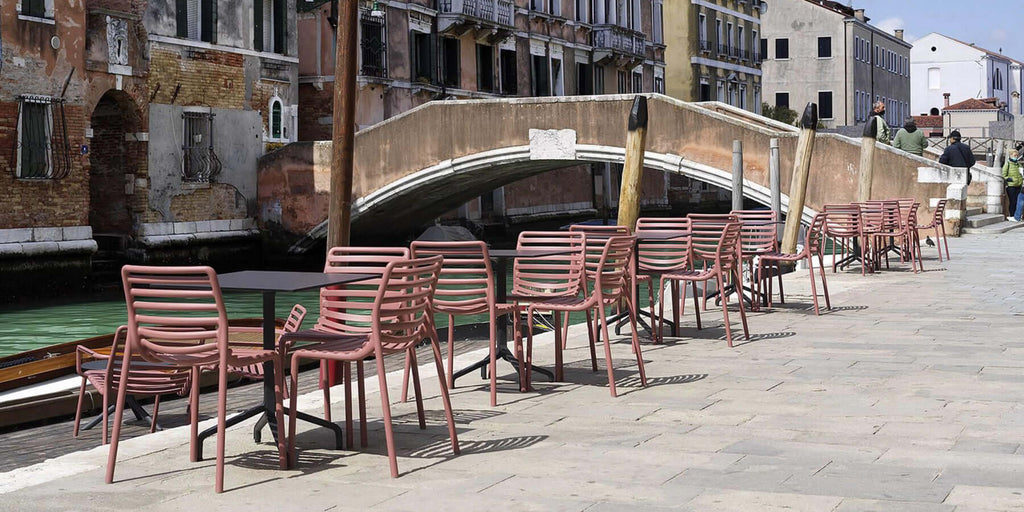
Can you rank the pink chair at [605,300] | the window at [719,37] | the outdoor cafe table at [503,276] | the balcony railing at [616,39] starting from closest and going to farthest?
the pink chair at [605,300]
the outdoor cafe table at [503,276]
the balcony railing at [616,39]
the window at [719,37]

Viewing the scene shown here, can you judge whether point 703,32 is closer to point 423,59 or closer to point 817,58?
point 817,58

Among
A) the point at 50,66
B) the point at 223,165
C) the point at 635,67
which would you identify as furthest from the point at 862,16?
the point at 50,66

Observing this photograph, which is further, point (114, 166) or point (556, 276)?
point (114, 166)

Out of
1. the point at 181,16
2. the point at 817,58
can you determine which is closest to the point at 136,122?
the point at 181,16

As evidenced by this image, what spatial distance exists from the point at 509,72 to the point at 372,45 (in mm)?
6465

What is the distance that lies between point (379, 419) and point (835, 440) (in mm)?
1909

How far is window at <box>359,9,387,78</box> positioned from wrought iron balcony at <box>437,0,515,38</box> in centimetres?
250

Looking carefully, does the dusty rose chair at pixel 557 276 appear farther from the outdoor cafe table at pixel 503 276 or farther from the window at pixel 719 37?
the window at pixel 719 37

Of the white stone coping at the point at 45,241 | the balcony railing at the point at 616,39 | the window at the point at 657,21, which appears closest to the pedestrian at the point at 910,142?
the white stone coping at the point at 45,241

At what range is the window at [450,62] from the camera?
30281 millimetres

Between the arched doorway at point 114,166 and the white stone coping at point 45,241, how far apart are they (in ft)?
4.29

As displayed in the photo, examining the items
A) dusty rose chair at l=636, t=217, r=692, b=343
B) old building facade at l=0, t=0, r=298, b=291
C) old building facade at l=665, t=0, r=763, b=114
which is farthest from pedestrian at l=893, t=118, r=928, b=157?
old building facade at l=665, t=0, r=763, b=114

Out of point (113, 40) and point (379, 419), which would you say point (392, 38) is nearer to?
point (113, 40)

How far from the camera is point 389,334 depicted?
205 inches
